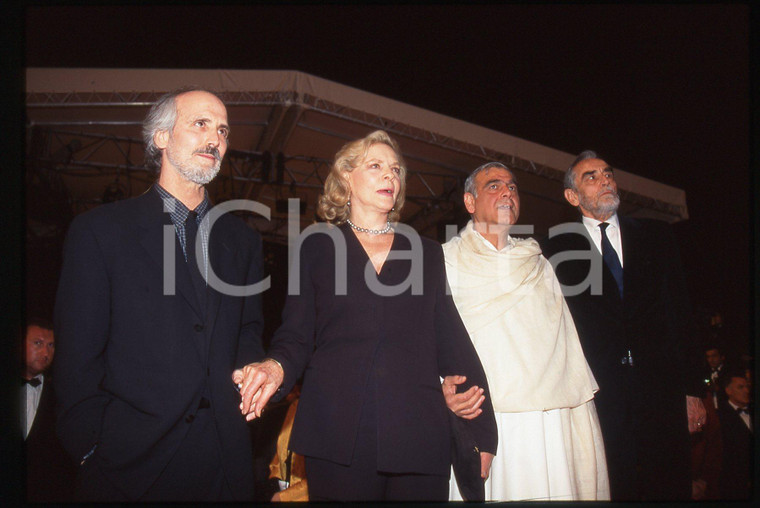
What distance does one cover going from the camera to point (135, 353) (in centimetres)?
181

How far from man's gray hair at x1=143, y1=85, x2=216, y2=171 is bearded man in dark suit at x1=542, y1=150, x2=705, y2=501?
2.02m

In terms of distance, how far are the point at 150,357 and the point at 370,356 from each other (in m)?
0.76

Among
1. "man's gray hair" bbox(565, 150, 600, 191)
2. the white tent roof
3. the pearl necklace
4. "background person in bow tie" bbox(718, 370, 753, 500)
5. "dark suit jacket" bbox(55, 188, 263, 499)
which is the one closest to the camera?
"dark suit jacket" bbox(55, 188, 263, 499)

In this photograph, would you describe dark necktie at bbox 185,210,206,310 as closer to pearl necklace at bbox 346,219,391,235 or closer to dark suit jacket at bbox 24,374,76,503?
pearl necklace at bbox 346,219,391,235

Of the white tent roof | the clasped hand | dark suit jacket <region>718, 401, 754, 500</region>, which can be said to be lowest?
dark suit jacket <region>718, 401, 754, 500</region>

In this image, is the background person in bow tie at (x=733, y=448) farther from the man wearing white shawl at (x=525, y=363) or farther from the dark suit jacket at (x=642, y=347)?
the man wearing white shawl at (x=525, y=363)

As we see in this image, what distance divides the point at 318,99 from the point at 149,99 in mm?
1696

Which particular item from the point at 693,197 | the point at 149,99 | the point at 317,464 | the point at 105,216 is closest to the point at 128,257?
the point at 105,216

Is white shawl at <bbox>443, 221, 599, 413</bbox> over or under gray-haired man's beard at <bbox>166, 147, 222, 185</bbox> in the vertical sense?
under

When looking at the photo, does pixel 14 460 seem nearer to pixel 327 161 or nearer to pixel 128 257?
pixel 128 257

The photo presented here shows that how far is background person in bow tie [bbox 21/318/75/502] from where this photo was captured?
3168 mm

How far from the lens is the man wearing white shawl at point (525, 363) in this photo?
8.21 feet

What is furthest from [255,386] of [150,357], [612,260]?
[612,260]

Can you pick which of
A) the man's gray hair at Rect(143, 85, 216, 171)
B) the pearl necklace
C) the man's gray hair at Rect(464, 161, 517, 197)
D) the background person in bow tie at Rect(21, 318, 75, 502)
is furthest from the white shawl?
the background person in bow tie at Rect(21, 318, 75, 502)
